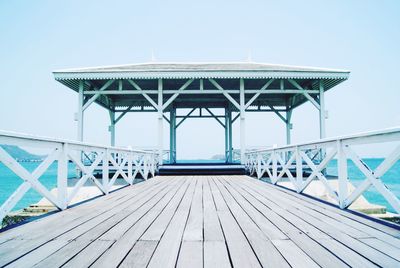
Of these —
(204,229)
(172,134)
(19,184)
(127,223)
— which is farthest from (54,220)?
(19,184)

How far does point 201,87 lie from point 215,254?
7.62 m

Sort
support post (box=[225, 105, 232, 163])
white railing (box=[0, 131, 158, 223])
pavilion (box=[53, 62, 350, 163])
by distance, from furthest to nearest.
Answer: support post (box=[225, 105, 232, 163]) → pavilion (box=[53, 62, 350, 163]) → white railing (box=[0, 131, 158, 223])

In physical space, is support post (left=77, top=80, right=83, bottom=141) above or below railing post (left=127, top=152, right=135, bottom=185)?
above

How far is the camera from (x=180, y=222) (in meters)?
2.31

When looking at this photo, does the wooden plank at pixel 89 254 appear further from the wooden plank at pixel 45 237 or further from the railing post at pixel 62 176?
the railing post at pixel 62 176

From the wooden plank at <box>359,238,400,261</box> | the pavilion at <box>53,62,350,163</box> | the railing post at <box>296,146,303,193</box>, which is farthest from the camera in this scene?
the pavilion at <box>53,62,350,163</box>

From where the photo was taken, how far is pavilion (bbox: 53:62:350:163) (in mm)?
8617

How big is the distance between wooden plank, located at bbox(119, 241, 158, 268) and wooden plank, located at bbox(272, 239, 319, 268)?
0.85m

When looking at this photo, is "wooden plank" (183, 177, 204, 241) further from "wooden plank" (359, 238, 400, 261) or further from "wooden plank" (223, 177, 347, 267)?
"wooden plank" (359, 238, 400, 261)

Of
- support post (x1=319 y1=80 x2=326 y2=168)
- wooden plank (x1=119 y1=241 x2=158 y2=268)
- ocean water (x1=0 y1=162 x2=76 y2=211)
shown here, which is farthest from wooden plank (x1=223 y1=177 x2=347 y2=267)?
ocean water (x1=0 y1=162 x2=76 y2=211)

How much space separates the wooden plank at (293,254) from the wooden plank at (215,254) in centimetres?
37

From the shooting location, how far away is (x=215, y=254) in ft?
4.99

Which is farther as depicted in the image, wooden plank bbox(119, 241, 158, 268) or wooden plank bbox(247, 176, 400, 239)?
wooden plank bbox(247, 176, 400, 239)

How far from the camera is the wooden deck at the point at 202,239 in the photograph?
1428 millimetres
